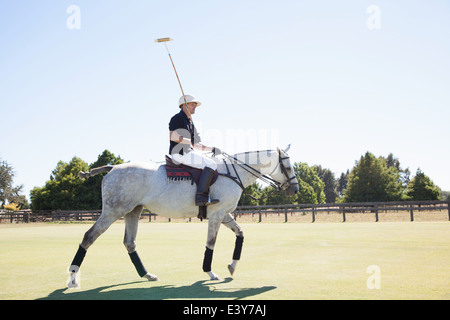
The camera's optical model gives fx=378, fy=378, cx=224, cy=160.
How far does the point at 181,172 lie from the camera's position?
7211mm

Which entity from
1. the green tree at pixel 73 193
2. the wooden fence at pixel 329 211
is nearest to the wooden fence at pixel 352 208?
the wooden fence at pixel 329 211

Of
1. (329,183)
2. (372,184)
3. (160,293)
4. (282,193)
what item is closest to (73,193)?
(282,193)

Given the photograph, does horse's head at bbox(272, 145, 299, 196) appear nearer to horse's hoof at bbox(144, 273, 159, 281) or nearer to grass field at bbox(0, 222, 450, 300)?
grass field at bbox(0, 222, 450, 300)

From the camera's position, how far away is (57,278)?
7.06m

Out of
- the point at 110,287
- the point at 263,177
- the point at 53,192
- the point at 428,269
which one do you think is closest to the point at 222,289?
the point at 110,287

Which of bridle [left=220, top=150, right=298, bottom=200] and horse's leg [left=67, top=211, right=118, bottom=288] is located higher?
bridle [left=220, top=150, right=298, bottom=200]

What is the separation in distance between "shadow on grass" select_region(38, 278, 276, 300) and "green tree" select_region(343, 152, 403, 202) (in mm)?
51188

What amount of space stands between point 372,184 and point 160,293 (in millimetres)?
53402

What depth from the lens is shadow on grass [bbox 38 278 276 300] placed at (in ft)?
17.8

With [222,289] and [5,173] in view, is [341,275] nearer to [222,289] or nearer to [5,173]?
[222,289]

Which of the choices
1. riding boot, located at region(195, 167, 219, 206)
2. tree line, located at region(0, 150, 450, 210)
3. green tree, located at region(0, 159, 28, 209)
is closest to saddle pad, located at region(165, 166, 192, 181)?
riding boot, located at region(195, 167, 219, 206)

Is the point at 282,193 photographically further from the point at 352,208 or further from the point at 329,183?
the point at 329,183

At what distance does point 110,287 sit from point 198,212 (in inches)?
80.4

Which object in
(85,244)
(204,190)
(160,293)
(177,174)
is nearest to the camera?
(160,293)
